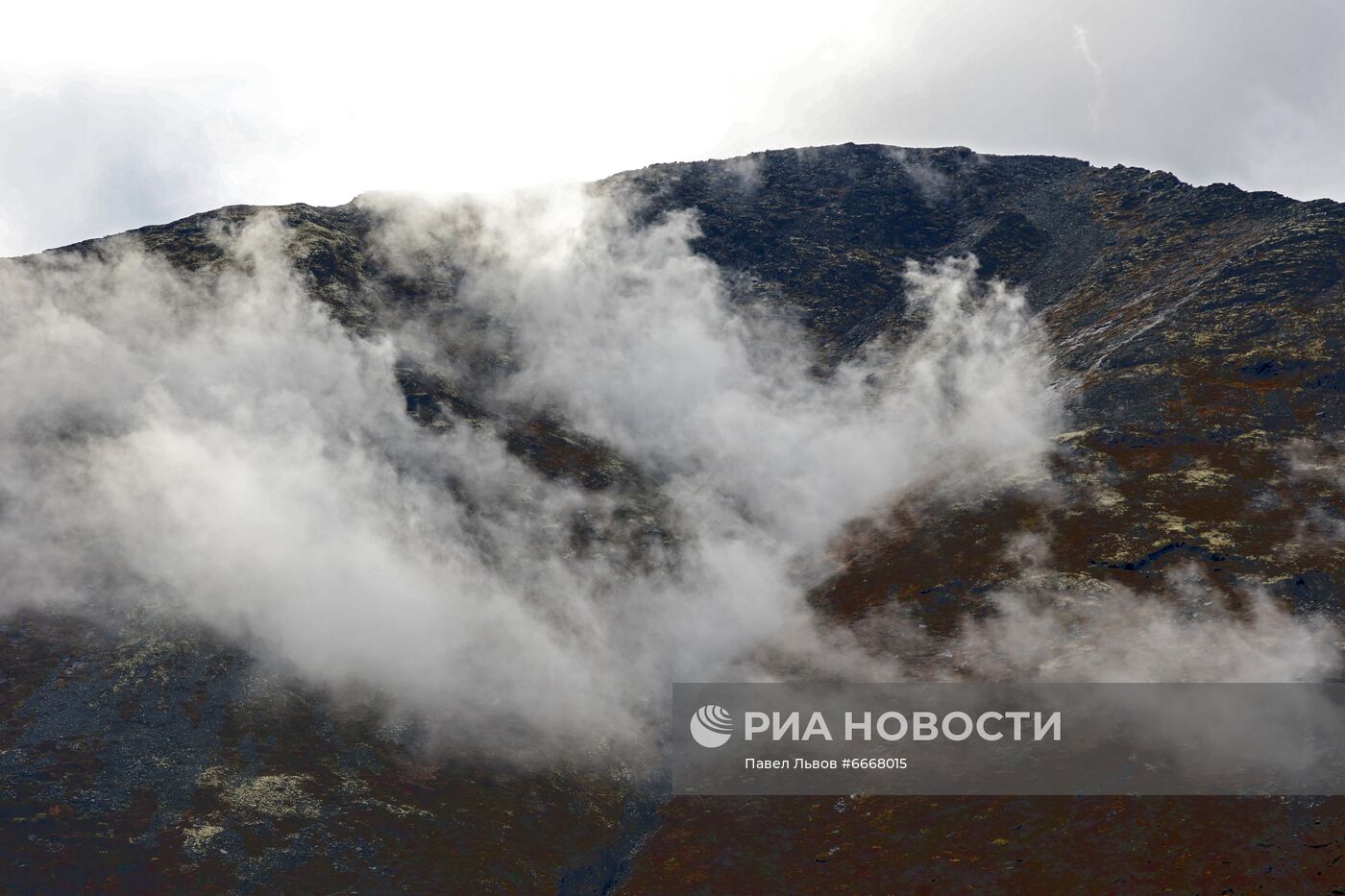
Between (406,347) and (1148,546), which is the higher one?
(406,347)

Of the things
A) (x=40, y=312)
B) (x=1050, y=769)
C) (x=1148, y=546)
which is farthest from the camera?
(x=40, y=312)

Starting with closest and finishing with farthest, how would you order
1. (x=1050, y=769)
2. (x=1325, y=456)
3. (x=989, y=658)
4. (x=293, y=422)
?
(x=1050, y=769), (x=989, y=658), (x=1325, y=456), (x=293, y=422)

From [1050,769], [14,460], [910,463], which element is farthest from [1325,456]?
[14,460]

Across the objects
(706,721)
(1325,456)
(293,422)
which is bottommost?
(706,721)

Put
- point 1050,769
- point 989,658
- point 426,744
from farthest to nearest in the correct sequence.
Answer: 1. point 989,658
2. point 426,744
3. point 1050,769

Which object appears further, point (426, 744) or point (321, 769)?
point (426, 744)

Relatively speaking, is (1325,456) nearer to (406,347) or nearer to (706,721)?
(706,721)

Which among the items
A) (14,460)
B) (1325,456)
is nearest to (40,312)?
(14,460)

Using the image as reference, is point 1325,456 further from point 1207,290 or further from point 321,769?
point 321,769

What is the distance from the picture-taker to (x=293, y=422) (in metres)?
166

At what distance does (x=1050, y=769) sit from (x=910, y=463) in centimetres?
8920

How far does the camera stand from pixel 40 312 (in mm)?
177500

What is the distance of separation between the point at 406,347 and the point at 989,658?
13532 centimetres

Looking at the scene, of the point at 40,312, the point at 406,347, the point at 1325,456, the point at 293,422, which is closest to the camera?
the point at 1325,456
